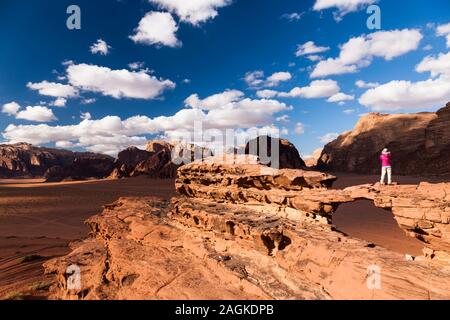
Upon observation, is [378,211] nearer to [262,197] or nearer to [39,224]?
[262,197]

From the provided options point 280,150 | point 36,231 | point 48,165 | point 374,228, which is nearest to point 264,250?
point 374,228

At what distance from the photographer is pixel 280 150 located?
173ft

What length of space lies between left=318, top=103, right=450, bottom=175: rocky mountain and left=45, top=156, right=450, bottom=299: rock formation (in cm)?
3372

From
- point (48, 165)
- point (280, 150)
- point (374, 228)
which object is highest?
point (280, 150)

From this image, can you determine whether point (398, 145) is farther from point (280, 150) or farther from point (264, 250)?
point (264, 250)

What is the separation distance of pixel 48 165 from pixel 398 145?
133705 millimetres

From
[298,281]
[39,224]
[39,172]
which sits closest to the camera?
[298,281]

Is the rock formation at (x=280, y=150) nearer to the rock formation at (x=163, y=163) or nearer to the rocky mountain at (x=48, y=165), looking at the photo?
the rock formation at (x=163, y=163)

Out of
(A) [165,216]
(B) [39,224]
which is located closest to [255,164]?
(A) [165,216]

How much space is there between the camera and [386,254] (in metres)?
5.83

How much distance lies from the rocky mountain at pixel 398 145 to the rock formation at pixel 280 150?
7222mm

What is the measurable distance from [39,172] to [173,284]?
134717mm

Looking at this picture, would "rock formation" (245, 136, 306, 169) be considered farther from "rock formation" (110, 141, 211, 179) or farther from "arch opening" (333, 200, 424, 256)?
"arch opening" (333, 200, 424, 256)

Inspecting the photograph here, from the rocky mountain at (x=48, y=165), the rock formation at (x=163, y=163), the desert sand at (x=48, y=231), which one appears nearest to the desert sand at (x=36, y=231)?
the desert sand at (x=48, y=231)
